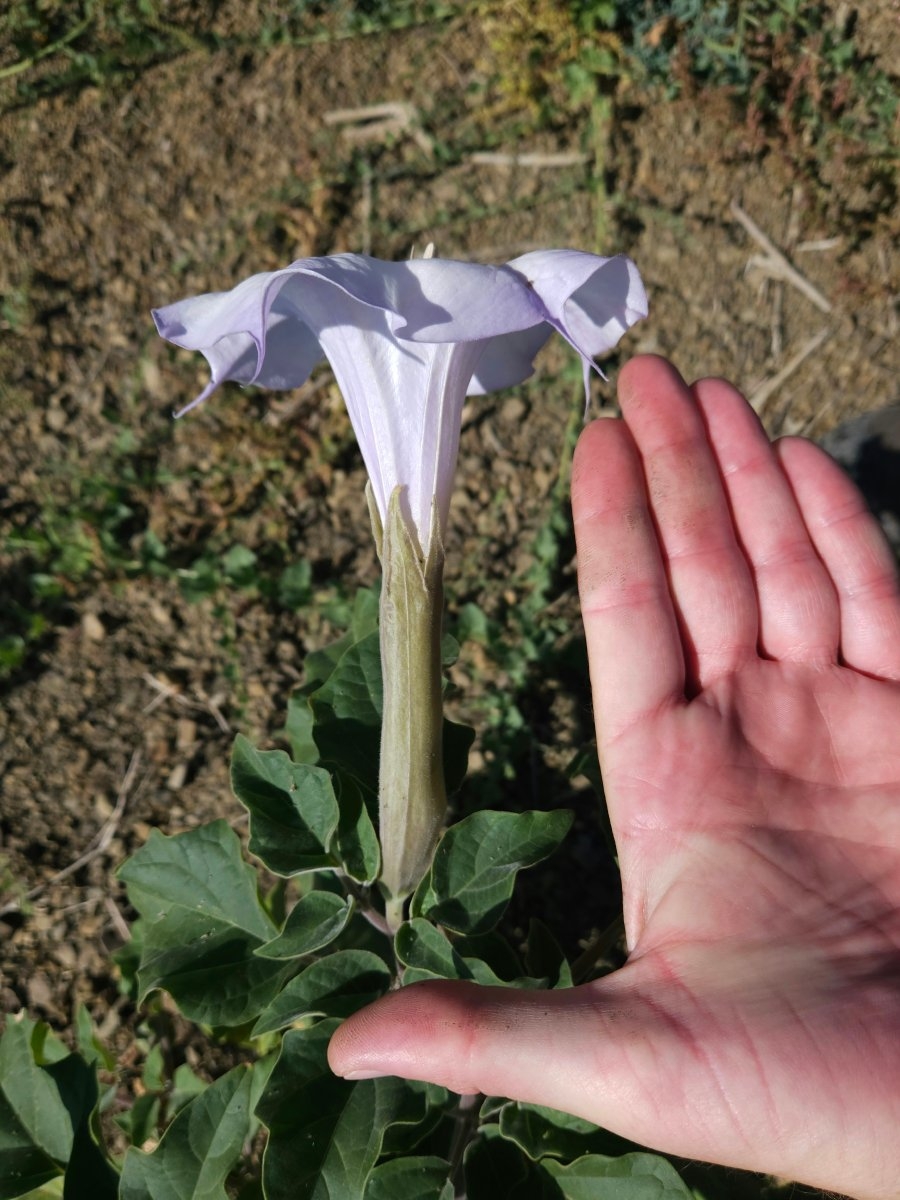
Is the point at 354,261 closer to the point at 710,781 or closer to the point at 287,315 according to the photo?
the point at 287,315

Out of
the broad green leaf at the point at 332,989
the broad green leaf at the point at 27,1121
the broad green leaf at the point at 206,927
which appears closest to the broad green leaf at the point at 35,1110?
the broad green leaf at the point at 27,1121

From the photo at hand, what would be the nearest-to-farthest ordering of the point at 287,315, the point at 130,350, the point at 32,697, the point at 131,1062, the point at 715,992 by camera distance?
the point at 715,992
the point at 287,315
the point at 131,1062
the point at 32,697
the point at 130,350

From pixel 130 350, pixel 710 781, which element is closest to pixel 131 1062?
pixel 710 781

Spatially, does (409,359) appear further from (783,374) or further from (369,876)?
(783,374)

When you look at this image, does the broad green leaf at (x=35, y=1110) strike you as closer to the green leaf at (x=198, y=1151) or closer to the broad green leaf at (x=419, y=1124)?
the green leaf at (x=198, y=1151)

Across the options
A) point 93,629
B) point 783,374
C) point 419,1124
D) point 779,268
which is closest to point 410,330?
point 419,1124

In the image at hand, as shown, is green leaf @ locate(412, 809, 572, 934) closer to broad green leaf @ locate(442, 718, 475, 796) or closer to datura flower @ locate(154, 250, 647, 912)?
datura flower @ locate(154, 250, 647, 912)
